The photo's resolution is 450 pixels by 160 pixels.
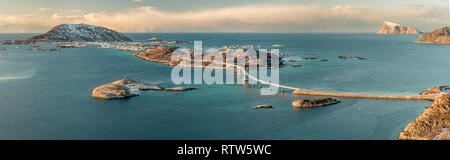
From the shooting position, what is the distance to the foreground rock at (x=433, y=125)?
144 feet

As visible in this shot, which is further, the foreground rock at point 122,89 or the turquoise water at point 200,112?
the foreground rock at point 122,89

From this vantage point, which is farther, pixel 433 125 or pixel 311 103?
pixel 311 103

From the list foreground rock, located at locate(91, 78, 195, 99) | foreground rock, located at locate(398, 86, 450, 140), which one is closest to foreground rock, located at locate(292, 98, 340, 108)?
foreground rock, located at locate(398, 86, 450, 140)

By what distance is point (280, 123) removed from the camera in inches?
2199

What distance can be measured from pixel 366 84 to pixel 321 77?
16.3m

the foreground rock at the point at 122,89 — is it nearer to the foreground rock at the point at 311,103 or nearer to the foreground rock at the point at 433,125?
the foreground rock at the point at 311,103

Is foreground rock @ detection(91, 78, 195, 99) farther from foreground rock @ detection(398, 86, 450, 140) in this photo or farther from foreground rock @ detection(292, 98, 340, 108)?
foreground rock @ detection(398, 86, 450, 140)

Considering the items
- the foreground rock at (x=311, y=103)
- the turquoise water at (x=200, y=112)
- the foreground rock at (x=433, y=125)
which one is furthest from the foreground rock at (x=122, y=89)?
the foreground rock at (x=433, y=125)

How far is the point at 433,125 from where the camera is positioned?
4584 cm

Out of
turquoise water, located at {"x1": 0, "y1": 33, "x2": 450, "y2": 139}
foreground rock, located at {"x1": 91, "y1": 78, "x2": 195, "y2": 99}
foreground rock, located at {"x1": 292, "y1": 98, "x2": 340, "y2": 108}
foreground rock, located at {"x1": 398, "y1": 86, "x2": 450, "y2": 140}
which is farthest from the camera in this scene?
foreground rock, located at {"x1": 91, "y1": 78, "x2": 195, "y2": 99}

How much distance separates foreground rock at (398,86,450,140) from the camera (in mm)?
43969

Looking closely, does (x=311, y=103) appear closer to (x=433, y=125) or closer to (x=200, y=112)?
(x=433, y=125)

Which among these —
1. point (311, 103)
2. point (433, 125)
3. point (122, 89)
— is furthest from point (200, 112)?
point (433, 125)

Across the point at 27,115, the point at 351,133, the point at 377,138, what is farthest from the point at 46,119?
the point at 377,138
